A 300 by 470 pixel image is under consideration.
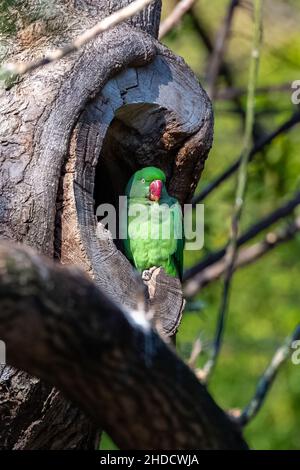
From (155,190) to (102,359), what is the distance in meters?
1.89

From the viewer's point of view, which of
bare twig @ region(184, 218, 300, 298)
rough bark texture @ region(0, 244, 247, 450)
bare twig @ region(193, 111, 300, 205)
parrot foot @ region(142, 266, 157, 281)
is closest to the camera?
rough bark texture @ region(0, 244, 247, 450)

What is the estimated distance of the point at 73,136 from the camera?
132 inches

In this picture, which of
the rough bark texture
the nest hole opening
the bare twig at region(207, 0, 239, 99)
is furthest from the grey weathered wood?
the bare twig at region(207, 0, 239, 99)

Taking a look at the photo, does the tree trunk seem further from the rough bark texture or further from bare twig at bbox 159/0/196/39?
the rough bark texture

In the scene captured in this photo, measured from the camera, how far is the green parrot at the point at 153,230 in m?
4.13

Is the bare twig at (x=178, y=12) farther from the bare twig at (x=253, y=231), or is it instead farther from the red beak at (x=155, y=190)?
the bare twig at (x=253, y=231)

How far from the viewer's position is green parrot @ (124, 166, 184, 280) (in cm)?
413

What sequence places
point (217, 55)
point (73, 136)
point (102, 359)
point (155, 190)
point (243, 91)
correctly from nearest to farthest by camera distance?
point (102, 359), point (73, 136), point (155, 190), point (217, 55), point (243, 91)

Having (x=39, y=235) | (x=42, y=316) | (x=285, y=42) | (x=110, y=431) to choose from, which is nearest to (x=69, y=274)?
(x=42, y=316)

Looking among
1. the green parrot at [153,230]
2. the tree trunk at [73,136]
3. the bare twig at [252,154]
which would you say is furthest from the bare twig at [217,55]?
the tree trunk at [73,136]

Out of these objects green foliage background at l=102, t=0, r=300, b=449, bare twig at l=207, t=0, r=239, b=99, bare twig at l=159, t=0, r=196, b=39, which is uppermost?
bare twig at l=159, t=0, r=196, b=39

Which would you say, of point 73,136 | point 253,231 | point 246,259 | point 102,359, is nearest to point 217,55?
point 253,231

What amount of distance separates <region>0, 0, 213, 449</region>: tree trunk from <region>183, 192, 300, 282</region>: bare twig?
1.58 metres

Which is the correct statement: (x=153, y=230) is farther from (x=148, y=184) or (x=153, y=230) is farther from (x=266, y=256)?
(x=266, y=256)
